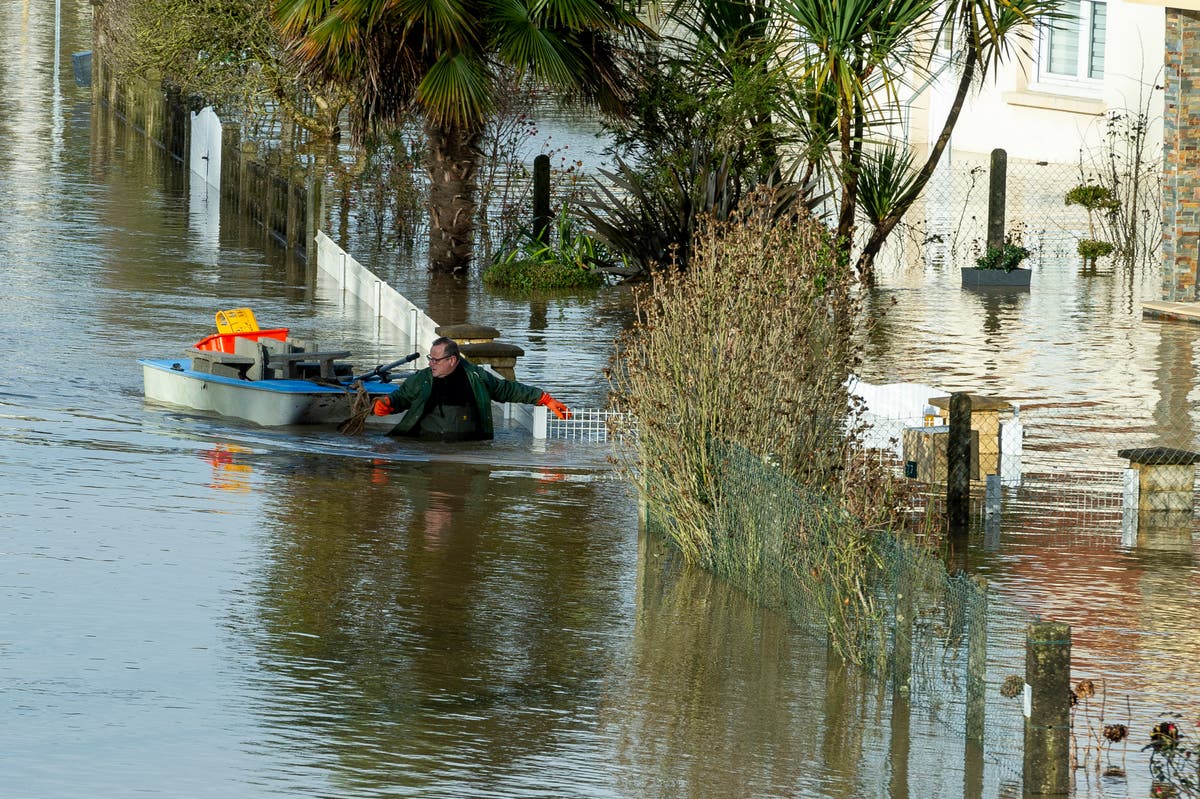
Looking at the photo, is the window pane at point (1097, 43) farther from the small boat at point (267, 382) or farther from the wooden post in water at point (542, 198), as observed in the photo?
the small boat at point (267, 382)

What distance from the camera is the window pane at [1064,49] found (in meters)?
34.0

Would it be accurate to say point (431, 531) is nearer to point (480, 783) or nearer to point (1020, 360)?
point (480, 783)

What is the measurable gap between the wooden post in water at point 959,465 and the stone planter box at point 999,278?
468 inches

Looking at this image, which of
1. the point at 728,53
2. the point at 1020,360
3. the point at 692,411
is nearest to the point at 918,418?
the point at 692,411

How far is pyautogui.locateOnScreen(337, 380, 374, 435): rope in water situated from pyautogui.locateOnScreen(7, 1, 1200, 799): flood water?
0.53 feet

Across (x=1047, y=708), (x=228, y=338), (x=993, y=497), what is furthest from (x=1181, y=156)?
(x=1047, y=708)

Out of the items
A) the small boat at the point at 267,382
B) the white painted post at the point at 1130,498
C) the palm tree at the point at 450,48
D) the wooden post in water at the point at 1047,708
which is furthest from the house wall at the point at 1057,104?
the wooden post in water at the point at 1047,708

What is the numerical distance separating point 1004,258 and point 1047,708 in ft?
56.2

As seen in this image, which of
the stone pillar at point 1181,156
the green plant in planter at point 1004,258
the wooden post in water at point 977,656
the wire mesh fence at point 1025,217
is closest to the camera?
the wooden post in water at point 977,656

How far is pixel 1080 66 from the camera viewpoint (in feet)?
112

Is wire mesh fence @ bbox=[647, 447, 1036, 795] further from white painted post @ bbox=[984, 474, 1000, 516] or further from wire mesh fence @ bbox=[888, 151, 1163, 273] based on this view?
wire mesh fence @ bbox=[888, 151, 1163, 273]

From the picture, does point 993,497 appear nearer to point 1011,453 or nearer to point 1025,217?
point 1011,453

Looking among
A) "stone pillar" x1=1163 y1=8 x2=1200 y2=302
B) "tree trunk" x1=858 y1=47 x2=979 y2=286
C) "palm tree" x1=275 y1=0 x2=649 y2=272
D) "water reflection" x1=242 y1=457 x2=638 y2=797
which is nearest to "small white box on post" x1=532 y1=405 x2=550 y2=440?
"water reflection" x1=242 y1=457 x2=638 y2=797

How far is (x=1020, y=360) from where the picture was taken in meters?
18.9
